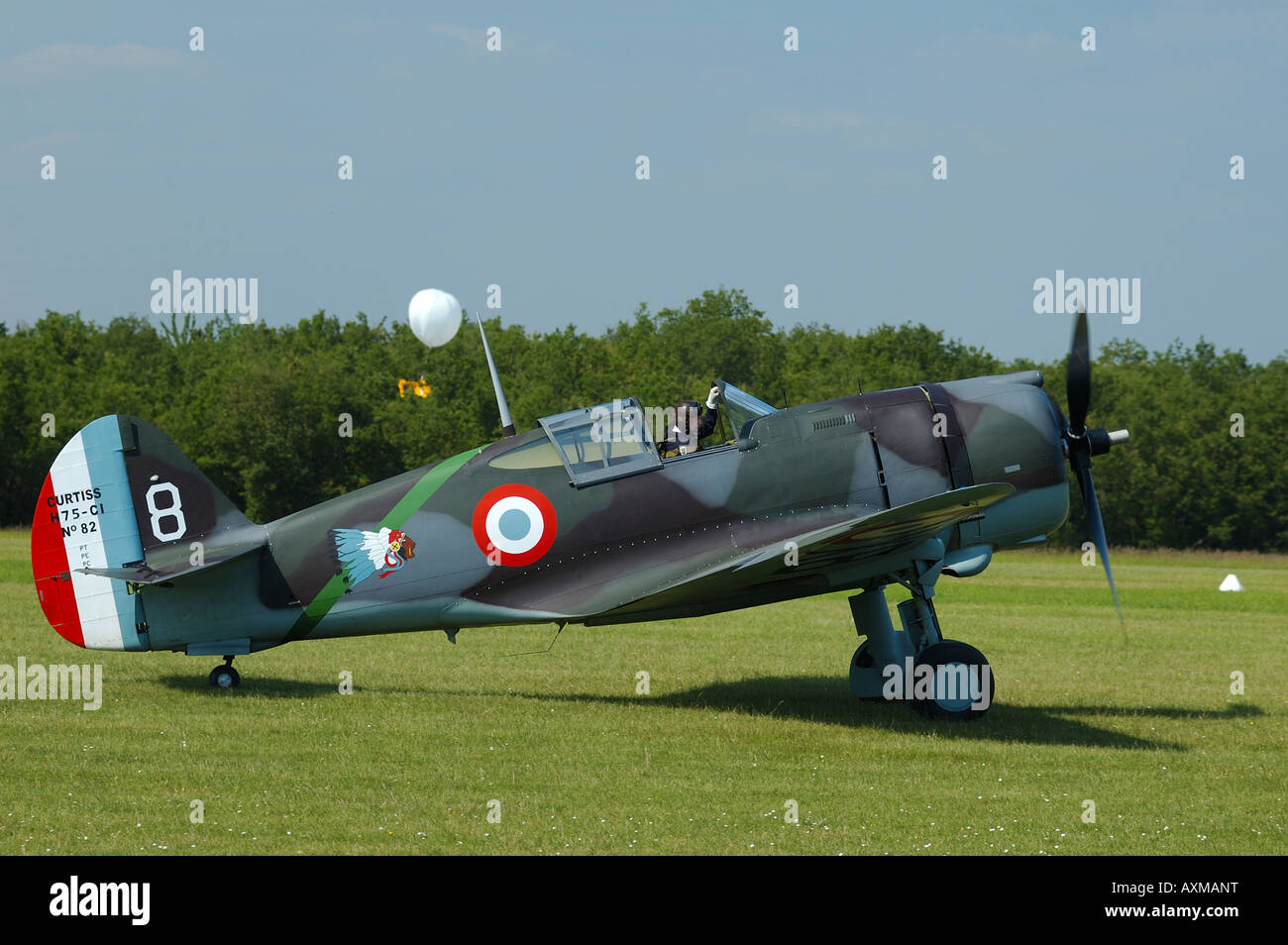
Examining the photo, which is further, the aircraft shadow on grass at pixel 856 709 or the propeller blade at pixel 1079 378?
the propeller blade at pixel 1079 378

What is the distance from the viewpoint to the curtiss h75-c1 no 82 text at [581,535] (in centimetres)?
966

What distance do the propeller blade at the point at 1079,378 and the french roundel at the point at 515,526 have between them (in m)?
4.53

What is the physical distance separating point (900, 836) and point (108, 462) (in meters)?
7.18

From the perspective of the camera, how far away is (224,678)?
404 inches

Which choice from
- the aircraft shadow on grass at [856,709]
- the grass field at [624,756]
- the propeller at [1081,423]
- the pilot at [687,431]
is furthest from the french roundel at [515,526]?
the propeller at [1081,423]

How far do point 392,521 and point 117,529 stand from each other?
7.63 ft

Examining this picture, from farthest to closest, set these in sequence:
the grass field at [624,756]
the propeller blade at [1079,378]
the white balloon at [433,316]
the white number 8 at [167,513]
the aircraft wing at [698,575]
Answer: the white balloon at [433,316] < the propeller blade at [1079,378] < the white number 8 at [167,513] < the aircraft wing at [698,575] < the grass field at [624,756]

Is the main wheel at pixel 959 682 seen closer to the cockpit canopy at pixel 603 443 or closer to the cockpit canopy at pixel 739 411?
the cockpit canopy at pixel 739 411

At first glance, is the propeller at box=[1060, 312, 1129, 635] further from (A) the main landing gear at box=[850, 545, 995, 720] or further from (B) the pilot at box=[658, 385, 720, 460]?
(B) the pilot at box=[658, 385, 720, 460]

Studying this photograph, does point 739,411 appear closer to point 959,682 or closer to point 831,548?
point 831,548

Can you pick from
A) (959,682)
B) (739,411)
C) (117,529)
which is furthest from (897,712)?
(117,529)

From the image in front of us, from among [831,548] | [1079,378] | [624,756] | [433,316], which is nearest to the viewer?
[624,756]

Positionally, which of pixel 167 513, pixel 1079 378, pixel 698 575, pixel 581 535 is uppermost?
pixel 1079 378

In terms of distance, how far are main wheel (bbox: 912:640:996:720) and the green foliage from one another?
132ft
